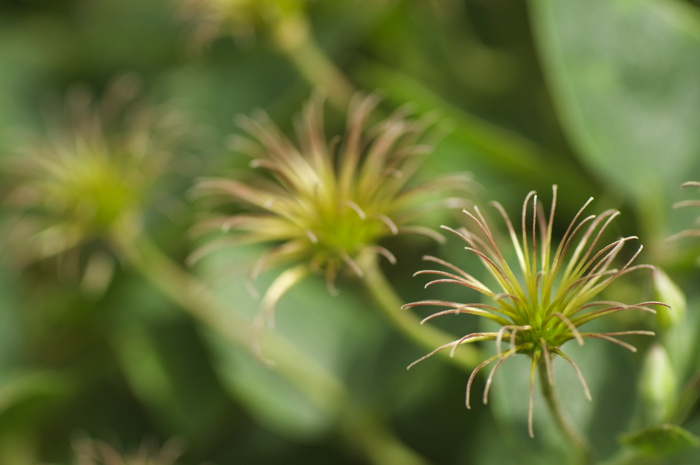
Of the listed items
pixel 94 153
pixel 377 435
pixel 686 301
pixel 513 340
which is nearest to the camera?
pixel 513 340

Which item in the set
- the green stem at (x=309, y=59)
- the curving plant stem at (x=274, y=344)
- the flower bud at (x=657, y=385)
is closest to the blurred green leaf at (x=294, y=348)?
the curving plant stem at (x=274, y=344)

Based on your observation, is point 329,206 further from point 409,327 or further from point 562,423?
point 562,423

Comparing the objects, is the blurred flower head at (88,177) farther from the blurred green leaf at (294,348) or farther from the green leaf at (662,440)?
the green leaf at (662,440)

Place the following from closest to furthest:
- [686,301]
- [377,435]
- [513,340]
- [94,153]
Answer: [513,340] < [686,301] < [377,435] < [94,153]

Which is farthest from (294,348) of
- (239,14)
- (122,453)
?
(239,14)

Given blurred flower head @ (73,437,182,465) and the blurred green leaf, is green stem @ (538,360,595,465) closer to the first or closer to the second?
the blurred green leaf

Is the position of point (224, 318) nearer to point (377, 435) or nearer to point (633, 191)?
point (377, 435)

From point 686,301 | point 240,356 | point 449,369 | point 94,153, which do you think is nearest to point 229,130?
point 94,153
